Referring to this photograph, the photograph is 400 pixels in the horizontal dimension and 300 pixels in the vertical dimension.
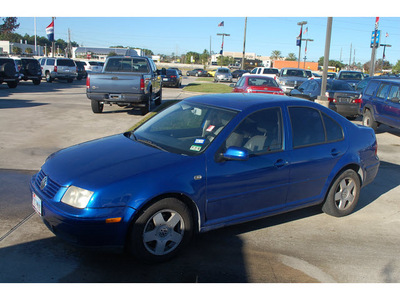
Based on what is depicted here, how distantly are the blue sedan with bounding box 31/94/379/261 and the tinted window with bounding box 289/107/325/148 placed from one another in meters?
0.01

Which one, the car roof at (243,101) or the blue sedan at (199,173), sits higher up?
the car roof at (243,101)

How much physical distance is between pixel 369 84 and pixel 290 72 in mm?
13969

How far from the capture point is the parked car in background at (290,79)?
76.3 ft

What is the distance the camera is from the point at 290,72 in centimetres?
2639

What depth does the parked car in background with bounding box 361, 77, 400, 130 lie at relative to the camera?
11219 mm

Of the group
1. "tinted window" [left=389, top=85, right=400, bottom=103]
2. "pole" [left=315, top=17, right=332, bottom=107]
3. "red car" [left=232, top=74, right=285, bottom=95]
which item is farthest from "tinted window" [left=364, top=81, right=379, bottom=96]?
"red car" [left=232, top=74, right=285, bottom=95]

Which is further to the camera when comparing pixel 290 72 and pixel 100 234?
pixel 290 72

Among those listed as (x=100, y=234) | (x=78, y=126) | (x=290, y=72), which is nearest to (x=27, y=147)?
(x=78, y=126)

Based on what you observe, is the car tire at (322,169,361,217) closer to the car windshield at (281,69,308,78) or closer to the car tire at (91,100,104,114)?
the car tire at (91,100,104,114)

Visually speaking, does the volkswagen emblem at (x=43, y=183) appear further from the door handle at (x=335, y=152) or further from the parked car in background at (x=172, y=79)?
the parked car in background at (x=172, y=79)

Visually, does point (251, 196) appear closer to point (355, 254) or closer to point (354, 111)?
point (355, 254)

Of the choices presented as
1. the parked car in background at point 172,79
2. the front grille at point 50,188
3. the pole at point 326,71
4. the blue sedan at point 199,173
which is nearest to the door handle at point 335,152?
the blue sedan at point 199,173

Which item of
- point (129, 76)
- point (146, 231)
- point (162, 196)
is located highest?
point (129, 76)

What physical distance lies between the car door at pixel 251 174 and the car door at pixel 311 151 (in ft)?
0.58
